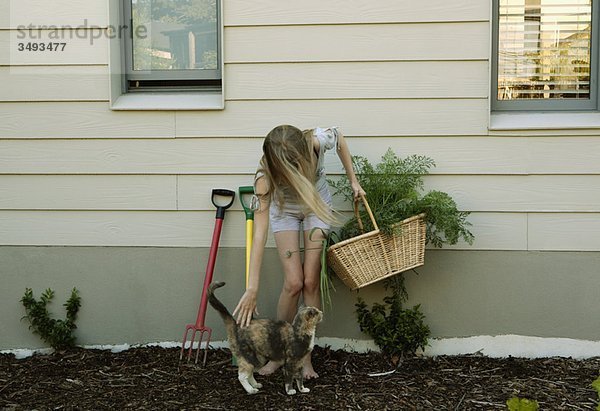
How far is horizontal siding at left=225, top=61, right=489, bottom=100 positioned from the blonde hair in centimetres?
63

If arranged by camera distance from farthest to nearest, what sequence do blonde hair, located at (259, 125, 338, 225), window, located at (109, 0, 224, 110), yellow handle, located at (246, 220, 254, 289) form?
window, located at (109, 0, 224, 110) → yellow handle, located at (246, 220, 254, 289) → blonde hair, located at (259, 125, 338, 225)

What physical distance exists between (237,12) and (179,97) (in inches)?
26.5

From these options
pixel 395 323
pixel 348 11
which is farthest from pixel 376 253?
pixel 348 11

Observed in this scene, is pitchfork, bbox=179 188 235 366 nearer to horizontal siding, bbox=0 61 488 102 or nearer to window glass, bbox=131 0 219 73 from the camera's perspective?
horizontal siding, bbox=0 61 488 102

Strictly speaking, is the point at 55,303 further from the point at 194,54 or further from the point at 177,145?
the point at 194,54

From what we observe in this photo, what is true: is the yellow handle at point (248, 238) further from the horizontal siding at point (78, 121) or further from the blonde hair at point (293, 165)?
the horizontal siding at point (78, 121)

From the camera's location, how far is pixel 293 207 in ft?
14.4

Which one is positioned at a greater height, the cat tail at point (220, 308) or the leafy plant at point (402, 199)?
the leafy plant at point (402, 199)

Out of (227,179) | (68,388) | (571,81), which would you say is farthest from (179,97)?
(571,81)

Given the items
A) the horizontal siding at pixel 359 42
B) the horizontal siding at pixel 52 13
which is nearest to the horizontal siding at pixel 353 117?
the horizontal siding at pixel 359 42

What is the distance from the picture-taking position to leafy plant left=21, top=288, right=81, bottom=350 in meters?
4.91

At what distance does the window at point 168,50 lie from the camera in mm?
4949

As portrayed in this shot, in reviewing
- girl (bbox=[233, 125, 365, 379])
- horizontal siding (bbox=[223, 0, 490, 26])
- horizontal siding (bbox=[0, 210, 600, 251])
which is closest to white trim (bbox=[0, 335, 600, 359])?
girl (bbox=[233, 125, 365, 379])

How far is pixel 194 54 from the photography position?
4.99m
